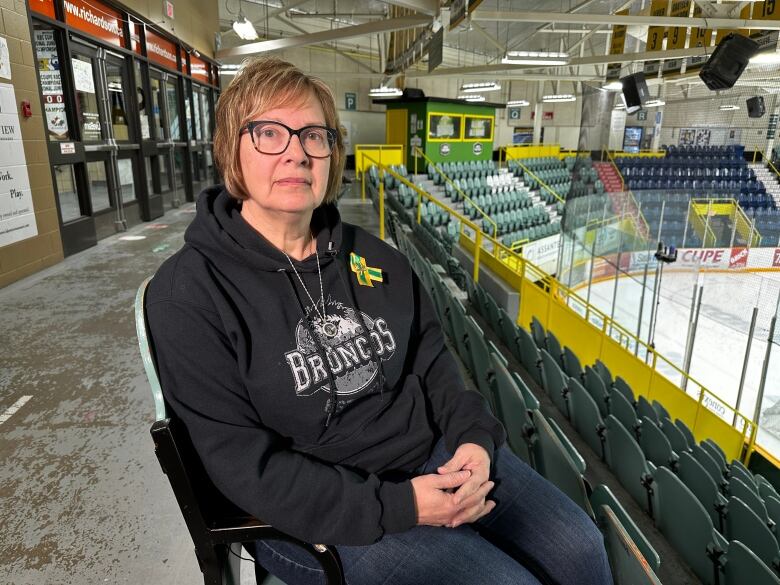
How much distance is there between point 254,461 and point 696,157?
20148 millimetres

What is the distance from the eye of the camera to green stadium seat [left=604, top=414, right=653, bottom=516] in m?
2.43

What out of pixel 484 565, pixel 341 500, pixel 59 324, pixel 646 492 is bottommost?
pixel 646 492

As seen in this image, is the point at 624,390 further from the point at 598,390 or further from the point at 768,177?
the point at 768,177

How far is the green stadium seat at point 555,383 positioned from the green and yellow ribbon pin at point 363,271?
7.66 feet

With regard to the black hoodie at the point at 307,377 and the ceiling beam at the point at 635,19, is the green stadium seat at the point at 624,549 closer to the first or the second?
the black hoodie at the point at 307,377

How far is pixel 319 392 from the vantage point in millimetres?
1017

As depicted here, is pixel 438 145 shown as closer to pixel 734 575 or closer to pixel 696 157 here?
pixel 696 157

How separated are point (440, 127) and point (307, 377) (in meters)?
14.3

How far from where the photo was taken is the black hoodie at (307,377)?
0.90 meters

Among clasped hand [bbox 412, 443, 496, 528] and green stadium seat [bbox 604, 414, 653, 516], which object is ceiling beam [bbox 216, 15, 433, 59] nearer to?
green stadium seat [bbox 604, 414, 653, 516]

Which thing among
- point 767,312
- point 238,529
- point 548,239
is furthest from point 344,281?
point 548,239

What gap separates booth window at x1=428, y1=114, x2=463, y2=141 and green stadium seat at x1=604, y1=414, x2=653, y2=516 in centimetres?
1246

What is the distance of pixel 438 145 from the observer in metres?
14.4

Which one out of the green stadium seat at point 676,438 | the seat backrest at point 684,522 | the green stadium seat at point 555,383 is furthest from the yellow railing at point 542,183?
the seat backrest at point 684,522
